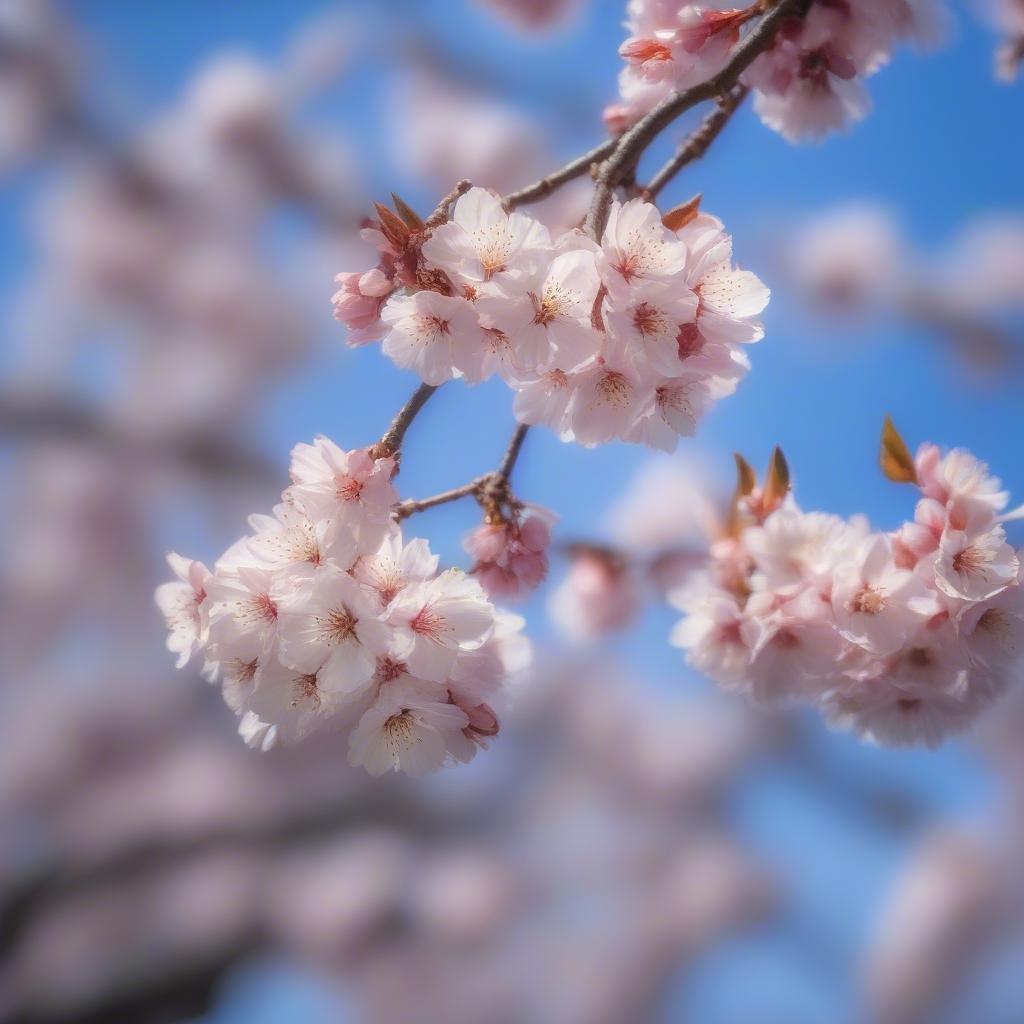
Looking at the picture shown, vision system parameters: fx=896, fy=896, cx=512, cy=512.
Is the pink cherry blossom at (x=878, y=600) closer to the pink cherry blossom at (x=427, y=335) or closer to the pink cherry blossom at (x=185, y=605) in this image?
the pink cherry blossom at (x=427, y=335)

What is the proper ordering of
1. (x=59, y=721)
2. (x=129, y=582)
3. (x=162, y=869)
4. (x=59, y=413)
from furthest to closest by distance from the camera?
(x=129, y=582), (x=59, y=721), (x=162, y=869), (x=59, y=413)

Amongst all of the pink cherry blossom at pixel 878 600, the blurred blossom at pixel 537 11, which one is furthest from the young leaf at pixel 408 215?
the blurred blossom at pixel 537 11

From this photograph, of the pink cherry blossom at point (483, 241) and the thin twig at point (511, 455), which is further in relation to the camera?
the thin twig at point (511, 455)

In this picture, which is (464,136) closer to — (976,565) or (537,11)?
(537,11)

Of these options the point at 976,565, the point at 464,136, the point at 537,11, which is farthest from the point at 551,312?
the point at 464,136

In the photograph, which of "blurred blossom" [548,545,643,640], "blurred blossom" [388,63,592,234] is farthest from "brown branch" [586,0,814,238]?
"blurred blossom" [388,63,592,234]

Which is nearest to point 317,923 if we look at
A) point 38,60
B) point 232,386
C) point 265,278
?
point 232,386

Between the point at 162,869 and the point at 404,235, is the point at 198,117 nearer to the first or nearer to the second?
the point at 162,869
